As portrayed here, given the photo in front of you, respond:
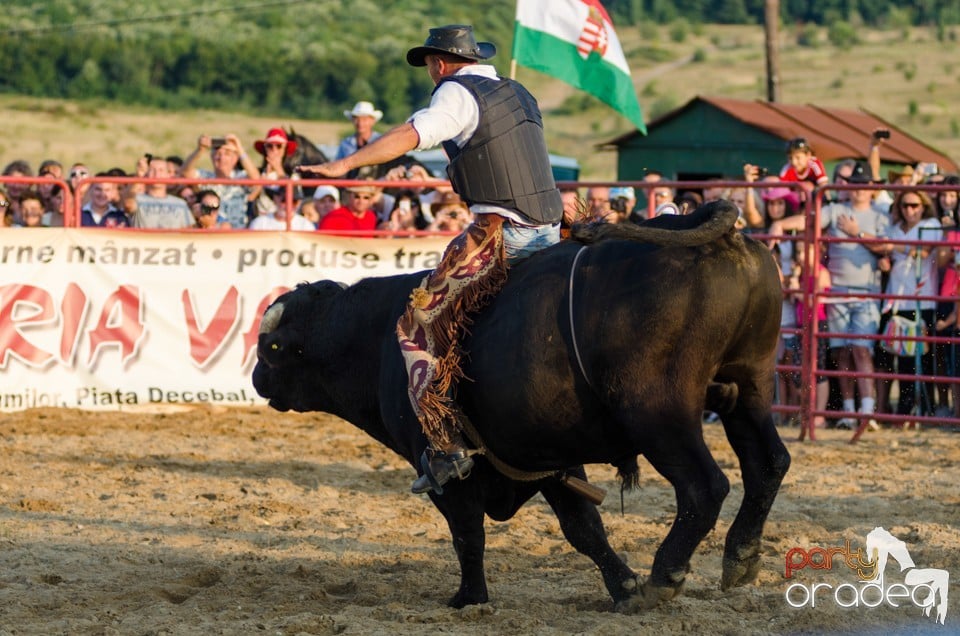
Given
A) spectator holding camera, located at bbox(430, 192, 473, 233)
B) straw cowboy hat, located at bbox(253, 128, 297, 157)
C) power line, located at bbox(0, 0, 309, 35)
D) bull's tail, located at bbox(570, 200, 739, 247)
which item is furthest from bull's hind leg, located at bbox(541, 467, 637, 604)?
power line, located at bbox(0, 0, 309, 35)

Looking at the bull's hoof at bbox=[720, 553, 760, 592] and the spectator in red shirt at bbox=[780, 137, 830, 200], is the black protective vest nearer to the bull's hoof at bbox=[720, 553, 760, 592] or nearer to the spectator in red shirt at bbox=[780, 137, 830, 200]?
the bull's hoof at bbox=[720, 553, 760, 592]

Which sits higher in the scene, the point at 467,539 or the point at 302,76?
the point at 302,76

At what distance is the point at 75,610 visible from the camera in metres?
5.59

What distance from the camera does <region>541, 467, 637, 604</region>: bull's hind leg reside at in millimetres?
5629

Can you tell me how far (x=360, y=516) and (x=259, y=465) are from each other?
1709 millimetres

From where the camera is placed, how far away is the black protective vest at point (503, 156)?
543 cm

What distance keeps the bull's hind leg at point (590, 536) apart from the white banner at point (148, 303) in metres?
5.69

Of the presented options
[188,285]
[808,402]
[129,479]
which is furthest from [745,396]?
[188,285]

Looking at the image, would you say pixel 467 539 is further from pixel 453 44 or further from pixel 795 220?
pixel 795 220

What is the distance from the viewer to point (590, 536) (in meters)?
5.77

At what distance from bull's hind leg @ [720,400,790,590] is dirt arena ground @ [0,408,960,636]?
0.31 metres

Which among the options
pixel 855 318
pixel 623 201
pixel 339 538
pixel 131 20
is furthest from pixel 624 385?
pixel 131 20

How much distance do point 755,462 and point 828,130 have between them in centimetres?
1662

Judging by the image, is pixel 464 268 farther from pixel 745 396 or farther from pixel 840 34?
pixel 840 34
